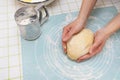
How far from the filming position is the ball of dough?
0.76 m

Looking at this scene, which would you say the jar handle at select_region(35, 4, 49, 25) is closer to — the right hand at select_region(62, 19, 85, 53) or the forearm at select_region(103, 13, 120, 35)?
the right hand at select_region(62, 19, 85, 53)

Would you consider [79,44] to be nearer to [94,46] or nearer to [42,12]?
[94,46]

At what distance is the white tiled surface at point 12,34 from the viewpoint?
0.78 metres

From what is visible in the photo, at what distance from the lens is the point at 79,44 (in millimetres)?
764

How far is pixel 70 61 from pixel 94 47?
0.12 m

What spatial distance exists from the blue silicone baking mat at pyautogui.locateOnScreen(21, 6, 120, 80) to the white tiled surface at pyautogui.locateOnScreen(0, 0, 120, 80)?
31 millimetres

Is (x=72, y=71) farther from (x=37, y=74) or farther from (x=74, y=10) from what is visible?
(x=74, y=10)

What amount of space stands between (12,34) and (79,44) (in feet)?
1.08

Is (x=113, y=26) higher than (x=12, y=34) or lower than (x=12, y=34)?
higher

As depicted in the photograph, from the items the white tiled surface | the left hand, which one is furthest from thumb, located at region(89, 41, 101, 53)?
the white tiled surface

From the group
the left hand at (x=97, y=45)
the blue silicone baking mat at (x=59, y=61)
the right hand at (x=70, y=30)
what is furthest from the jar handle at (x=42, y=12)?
the left hand at (x=97, y=45)

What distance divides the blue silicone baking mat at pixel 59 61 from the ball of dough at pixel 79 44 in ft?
0.14

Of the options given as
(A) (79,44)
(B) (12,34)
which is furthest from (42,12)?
(A) (79,44)

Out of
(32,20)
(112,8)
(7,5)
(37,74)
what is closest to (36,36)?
(32,20)
